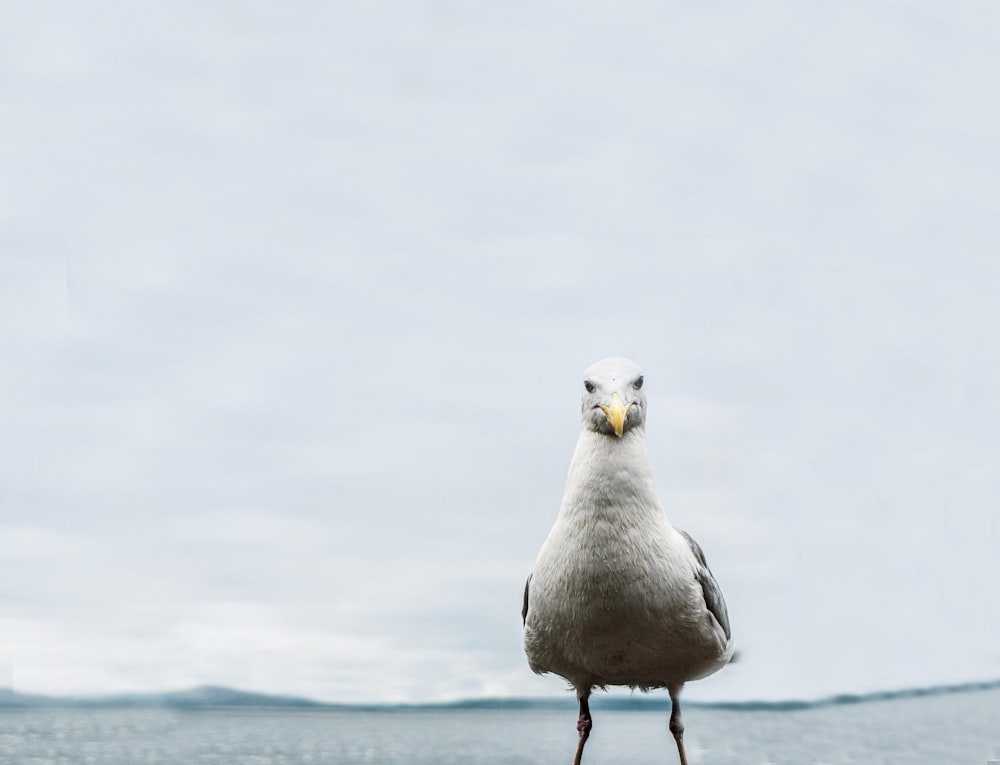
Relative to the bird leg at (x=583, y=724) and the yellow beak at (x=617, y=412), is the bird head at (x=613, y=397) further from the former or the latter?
the bird leg at (x=583, y=724)

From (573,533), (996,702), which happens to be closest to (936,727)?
(996,702)

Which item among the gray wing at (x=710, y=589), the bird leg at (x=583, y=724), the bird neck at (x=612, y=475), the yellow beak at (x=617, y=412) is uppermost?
the yellow beak at (x=617, y=412)

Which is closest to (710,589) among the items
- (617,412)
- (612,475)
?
(612,475)

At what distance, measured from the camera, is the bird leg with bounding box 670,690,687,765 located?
12.4 metres

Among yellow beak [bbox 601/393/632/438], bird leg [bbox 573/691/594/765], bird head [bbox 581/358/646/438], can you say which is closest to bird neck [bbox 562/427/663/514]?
bird head [bbox 581/358/646/438]

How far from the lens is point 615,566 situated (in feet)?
35.3

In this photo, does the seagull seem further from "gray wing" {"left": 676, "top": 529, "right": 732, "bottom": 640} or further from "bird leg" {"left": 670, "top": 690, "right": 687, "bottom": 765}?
"bird leg" {"left": 670, "top": 690, "right": 687, "bottom": 765}

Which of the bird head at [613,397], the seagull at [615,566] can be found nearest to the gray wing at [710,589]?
the seagull at [615,566]

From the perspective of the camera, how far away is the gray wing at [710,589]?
1171 centimetres

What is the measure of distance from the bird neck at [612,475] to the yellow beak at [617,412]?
25cm

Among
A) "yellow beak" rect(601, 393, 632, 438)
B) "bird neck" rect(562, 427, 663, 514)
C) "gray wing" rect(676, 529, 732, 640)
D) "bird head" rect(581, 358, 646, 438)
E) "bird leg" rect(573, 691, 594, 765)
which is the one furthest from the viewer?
"bird leg" rect(573, 691, 594, 765)

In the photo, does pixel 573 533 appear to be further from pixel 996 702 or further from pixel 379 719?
pixel 379 719

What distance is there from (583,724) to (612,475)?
3.22 meters

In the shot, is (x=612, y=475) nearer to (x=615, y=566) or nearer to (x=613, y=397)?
(x=613, y=397)
